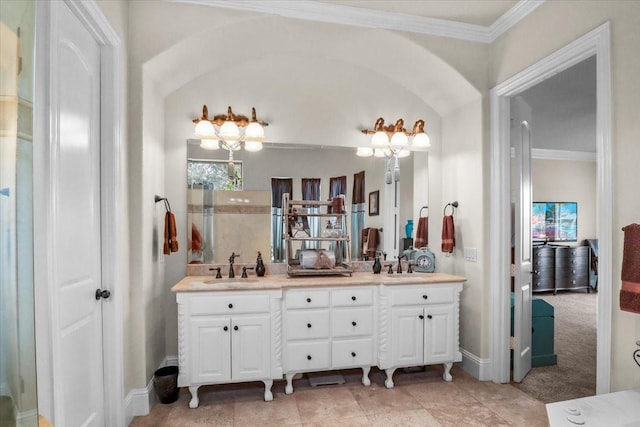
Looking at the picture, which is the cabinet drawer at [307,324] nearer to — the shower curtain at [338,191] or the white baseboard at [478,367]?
the shower curtain at [338,191]

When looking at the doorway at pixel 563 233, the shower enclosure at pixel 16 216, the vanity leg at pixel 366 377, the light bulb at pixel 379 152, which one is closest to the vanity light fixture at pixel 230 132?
the light bulb at pixel 379 152

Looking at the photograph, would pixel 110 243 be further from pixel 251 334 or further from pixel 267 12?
pixel 267 12

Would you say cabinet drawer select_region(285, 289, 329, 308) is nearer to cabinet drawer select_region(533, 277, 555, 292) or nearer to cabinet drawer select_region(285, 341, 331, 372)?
cabinet drawer select_region(285, 341, 331, 372)

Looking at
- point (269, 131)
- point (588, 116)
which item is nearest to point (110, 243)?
point (269, 131)

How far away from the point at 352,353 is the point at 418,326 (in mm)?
578

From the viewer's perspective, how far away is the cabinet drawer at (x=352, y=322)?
9.29ft

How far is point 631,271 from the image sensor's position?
175 cm

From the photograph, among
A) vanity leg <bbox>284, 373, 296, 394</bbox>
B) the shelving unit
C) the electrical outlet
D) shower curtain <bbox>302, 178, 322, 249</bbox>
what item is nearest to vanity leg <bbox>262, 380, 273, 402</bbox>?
vanity leg <bbox>284, 373, 296, 394</bbox>

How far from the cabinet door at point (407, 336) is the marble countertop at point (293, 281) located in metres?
0.25

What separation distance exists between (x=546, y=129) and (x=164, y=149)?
554 centimetres

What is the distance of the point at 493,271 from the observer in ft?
9.90

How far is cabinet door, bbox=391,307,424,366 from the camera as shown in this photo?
2904 millimetres

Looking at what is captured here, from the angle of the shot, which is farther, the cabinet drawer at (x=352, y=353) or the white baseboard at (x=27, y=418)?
the cabinet drawer at (x=352, y=353)

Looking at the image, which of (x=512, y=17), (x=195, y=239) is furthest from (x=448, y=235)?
(x=195, y=239)
